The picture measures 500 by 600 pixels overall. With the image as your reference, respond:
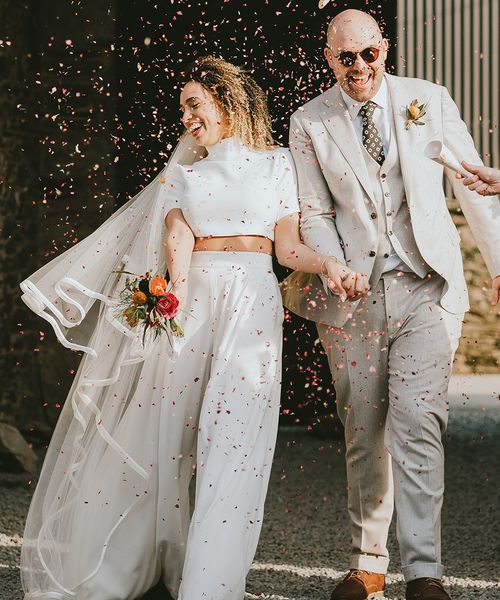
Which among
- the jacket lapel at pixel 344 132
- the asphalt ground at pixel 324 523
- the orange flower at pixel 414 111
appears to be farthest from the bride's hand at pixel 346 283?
the asphalt ground at pixel 324 523

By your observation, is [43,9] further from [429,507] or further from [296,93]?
[429,507]

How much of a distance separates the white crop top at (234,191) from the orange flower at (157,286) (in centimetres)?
25

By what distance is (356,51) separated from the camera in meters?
3.77

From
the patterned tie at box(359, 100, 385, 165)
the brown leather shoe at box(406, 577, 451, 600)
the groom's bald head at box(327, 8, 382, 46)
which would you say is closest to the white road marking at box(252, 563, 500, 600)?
the brown leather shoe at box(406, 577, 451, 600)

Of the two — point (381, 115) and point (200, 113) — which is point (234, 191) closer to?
point (200, 113)

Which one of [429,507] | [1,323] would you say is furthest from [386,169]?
[1,323]

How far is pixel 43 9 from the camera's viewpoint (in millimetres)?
7480

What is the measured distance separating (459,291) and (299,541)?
64.4 inches

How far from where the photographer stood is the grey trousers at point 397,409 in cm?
371

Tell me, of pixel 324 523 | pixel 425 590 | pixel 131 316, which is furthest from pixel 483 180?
pixel 324 523

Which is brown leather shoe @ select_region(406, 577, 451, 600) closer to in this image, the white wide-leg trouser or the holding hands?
the white wide-leg trouser

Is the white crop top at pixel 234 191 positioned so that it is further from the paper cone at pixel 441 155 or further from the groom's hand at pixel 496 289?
the groom's hand at pixel 496 289

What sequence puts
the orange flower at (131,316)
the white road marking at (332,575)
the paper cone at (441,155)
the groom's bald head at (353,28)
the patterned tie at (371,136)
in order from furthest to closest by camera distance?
the white road marking at (332,575)
the patterned tie at (371,136)
the groom's bald head at (353,28)
the orange flower at (131,316)
the paper cone at (441,155)

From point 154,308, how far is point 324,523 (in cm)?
216
